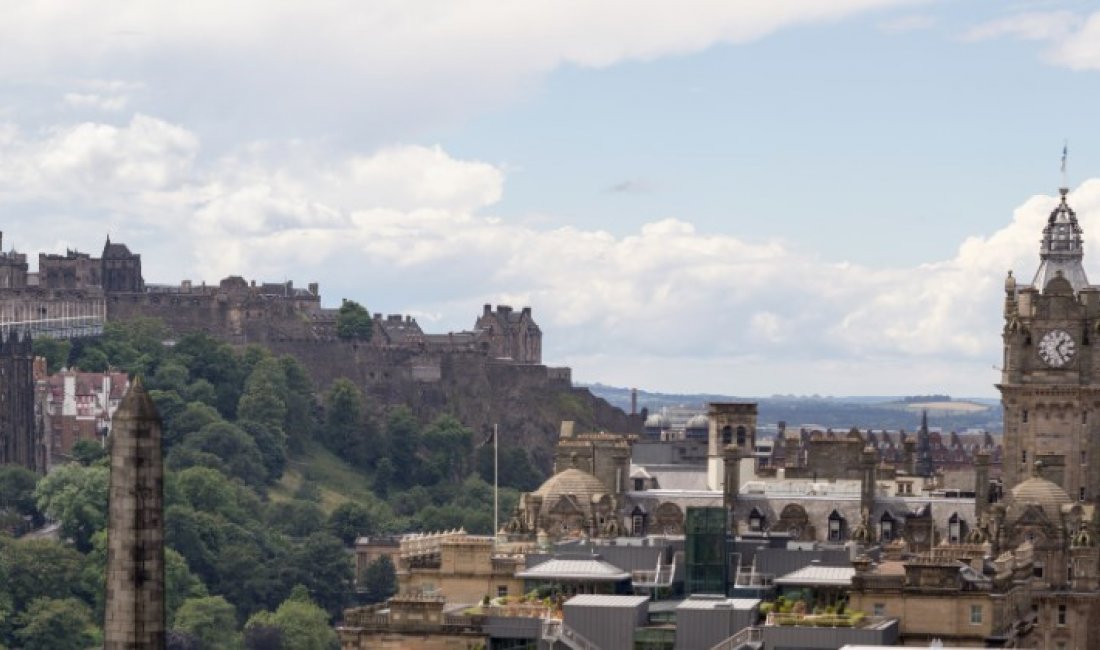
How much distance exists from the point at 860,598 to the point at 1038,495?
27.0m

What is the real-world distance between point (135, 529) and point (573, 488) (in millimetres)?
80107

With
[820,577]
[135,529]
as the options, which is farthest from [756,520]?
[135,529]

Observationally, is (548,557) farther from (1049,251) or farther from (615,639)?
(1049,251)

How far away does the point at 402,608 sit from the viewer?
94.4 metres

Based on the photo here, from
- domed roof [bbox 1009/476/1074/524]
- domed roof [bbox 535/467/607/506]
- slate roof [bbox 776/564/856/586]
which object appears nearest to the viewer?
slate roof [bbox 776/564/856/586]

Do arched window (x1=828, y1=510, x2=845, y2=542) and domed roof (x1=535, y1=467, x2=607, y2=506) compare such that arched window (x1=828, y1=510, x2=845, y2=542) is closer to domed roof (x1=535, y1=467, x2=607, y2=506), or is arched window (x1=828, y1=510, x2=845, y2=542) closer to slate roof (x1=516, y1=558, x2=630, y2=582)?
domed roof (x1=535, y1=467, x2=607, y2=506)

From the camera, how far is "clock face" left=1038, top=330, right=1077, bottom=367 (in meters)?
127

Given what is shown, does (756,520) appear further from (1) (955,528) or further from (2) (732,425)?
(2) (732,425)

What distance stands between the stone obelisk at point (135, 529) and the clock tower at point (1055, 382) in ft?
258

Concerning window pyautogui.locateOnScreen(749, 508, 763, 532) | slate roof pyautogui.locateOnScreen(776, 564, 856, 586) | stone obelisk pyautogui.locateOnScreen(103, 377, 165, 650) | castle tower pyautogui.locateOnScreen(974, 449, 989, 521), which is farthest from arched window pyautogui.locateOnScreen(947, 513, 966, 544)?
stone obelisk pyautogui.locateOnScreen(103, 377, 165, 650)

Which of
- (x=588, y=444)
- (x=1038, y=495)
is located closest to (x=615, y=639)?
(x=1038, y=495)

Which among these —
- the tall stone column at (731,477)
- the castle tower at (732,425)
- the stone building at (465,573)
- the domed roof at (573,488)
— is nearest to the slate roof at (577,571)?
the stone building at (465,573)

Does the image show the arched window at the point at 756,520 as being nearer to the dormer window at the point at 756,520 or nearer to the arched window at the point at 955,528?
the dormer window at the point at 756,520

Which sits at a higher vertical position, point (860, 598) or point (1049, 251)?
point (1049, 251)
